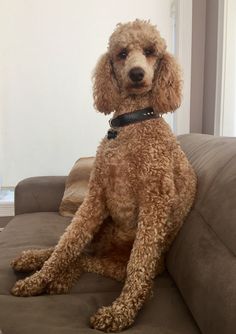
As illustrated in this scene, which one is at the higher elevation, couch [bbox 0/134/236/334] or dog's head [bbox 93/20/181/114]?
dog's head [bbox 93/20/181/114]

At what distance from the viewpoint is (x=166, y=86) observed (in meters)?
1.20

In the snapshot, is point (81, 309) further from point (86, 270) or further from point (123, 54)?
point (123, 54)

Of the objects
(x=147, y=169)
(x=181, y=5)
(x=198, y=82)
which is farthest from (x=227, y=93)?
(x=147, y=169)

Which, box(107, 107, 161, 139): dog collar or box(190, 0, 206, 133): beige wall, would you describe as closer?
box(107, 107, 161, 139): dog collar

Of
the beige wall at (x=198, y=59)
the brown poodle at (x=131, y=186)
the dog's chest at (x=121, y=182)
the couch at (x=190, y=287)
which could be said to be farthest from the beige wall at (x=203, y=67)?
the dog's chest at (x=121, y=182)

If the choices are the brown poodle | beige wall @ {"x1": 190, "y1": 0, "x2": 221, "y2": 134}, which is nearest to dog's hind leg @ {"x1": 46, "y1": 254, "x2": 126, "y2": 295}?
the brown poodle

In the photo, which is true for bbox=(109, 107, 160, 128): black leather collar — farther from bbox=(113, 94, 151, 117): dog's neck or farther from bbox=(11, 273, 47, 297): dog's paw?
bbox=(11, 273, 47, 297): dog's paw

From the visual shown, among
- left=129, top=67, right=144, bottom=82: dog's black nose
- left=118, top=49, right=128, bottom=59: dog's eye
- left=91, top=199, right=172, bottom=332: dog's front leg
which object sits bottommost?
left=91, top=199, right=172, bottom=332: dog's front leg

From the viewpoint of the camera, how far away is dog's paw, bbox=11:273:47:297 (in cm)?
109

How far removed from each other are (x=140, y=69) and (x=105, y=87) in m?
0.17

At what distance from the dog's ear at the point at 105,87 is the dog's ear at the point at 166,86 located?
14 centimetres

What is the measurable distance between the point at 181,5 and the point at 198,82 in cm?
44

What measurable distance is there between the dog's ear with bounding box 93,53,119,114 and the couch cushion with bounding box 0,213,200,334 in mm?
560

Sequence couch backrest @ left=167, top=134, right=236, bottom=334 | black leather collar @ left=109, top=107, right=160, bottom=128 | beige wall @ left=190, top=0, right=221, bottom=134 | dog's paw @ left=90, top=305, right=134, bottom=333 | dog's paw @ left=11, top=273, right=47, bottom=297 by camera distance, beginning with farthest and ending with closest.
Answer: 1. beige wall @ left=190, top=0, right=221, bottom=134
2. black leather collar @ left=109, top=107, right=160, bottom=128
3. dog's paw @ left=11, top=273, right=47, bottom=297
4. dog's paw @ left=90, top=305, right=134, bottom=333
5. couch backrest @ left=167, top=134, right=236, bottom=334
